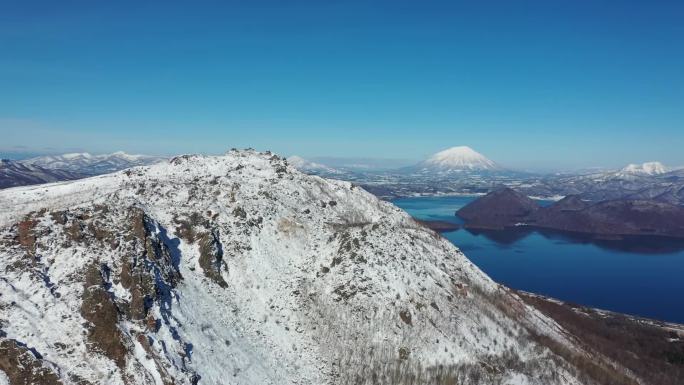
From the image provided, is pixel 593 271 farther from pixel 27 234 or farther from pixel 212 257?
pixel 27 234

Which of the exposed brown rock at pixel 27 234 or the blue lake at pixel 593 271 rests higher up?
the exposed brown rock at pixel 27 234

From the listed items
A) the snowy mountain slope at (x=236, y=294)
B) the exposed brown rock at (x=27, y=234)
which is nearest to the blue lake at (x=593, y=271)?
the snowy mountain slope at (x=236, y=294)

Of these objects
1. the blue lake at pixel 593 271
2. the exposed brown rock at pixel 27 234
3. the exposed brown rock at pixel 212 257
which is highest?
the exposed brown rock at pixel 27 234

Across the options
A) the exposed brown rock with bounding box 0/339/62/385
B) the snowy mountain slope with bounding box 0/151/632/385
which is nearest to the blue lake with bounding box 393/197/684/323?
the snowy mountain slope with bounding box 0/151/632/385

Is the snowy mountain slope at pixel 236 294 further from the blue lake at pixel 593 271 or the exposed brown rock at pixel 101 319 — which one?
the blue lake at pixel 593 271

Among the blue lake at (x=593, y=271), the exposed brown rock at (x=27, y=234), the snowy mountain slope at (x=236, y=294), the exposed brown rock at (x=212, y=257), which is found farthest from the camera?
the blue lake at (x=593, y=271)

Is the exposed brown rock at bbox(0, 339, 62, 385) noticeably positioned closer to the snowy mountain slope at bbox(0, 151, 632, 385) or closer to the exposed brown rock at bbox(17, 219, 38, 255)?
the snowy mountain slope at bbox(0, 151, 632, 385)
